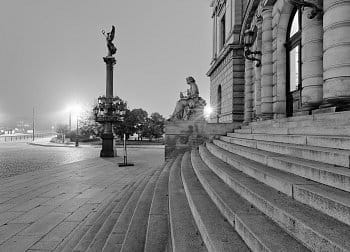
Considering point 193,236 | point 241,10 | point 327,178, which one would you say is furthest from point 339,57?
point 241,10

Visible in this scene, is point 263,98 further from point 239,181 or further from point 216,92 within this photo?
point 216,92

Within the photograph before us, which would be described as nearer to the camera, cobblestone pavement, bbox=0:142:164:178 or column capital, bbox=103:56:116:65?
cobblestone pavement, bbox=0:142:164:178

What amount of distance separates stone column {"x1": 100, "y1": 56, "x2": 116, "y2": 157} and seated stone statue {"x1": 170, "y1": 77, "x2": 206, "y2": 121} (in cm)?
574

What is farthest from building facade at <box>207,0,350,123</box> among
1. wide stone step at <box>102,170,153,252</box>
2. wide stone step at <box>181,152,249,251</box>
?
wide stone step at <box>102,170,153,252</box>

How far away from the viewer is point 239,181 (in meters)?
3.24

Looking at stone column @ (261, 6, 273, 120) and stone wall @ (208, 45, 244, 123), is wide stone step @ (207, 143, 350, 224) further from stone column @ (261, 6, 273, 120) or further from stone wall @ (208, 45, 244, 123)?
stone wall @ (208, 45, 244, 123)

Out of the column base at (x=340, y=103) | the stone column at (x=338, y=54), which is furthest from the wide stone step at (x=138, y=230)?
the stone column at (x=338, y=54)

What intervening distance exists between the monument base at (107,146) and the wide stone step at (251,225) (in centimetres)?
1455

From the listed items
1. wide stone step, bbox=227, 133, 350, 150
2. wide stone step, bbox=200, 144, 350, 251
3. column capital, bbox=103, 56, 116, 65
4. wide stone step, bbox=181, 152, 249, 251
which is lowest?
wide stone step, bbox=181, 152, 249, 251

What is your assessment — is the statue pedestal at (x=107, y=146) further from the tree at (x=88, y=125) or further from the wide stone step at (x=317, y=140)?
the tree at (x=88, y=125)

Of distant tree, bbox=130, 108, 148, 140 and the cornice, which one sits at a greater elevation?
the cornice

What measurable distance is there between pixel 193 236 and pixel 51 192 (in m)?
5.24

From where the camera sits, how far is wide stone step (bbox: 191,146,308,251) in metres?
1.81

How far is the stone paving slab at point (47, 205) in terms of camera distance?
351 cm
